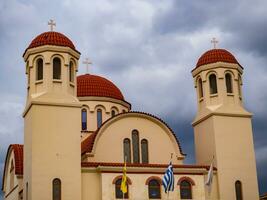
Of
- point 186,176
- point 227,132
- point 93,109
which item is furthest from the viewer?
point 93,109

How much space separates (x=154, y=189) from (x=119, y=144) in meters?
4.01

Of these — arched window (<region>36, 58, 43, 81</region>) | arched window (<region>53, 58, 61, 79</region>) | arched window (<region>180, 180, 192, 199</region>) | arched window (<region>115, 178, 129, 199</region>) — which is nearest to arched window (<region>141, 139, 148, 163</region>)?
arched window (<region>180, 180, 192, 199</region>)

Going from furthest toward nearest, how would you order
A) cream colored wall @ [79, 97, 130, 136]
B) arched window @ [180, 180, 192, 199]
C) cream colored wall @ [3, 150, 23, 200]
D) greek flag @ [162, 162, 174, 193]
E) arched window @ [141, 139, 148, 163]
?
cream colored wall @ [79, 97, 130, 136], cream colored wall @ [3, 150, 23, 200], arched window @ [141, 139, 148, 163], arched window @ [180, 180, 192, 199], greek flag @ [162, 162, 174, 193]

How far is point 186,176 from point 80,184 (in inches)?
264

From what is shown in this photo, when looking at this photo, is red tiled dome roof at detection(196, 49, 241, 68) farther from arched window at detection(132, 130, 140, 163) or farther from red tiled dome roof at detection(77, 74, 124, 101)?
red tiled dome roof at detection(77, 74, 124, 101)

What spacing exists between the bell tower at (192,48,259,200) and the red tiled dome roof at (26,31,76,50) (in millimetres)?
9751

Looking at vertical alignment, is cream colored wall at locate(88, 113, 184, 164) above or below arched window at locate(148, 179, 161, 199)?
above

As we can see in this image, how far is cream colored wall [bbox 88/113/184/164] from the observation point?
3306 cm

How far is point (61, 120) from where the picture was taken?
99.2 ft

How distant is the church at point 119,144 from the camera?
2961 centimetres

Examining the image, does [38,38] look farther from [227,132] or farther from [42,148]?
[227,132]

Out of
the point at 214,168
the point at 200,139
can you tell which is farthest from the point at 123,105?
the point at 214,168

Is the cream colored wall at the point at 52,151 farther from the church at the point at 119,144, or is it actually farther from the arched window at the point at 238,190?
the arched window at the point at 238,190

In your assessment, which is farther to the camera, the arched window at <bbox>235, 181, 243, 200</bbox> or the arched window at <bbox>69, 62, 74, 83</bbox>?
the arched window at <bbox>235, 181, 243, 200</bbox>
